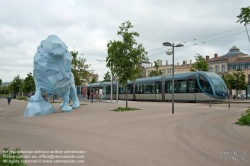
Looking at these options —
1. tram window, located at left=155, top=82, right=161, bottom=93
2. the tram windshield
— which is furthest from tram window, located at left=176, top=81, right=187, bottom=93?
tram window, located at left=155, top=82, right=161, bottom=93

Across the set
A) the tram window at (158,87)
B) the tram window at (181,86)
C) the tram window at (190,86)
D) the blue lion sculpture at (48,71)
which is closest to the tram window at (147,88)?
the tram window at (158,87)

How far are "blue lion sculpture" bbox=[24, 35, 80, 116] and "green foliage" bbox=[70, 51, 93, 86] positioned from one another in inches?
538

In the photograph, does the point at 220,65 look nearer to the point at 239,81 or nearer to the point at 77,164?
the point at 239,81

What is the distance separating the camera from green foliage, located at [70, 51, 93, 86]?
30812 mm

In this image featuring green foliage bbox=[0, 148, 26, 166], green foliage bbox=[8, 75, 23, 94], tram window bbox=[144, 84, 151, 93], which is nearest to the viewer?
green foliage bbox=[0, 148, 26, 166]

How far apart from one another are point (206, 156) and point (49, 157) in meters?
3.74

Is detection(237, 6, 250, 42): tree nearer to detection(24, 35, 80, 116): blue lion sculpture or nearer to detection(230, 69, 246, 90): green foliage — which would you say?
detection(24, 35, 80, 116): blue lion sculpture

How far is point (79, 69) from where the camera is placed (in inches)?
1233

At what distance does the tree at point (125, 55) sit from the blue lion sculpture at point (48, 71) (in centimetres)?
356

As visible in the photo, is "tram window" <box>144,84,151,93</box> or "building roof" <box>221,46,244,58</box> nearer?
"tram window" <box>144,84,151,93</box>

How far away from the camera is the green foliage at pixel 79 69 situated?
101ft

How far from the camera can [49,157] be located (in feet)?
20.2

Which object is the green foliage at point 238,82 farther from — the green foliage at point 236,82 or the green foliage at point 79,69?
the green foliage at point 79,69

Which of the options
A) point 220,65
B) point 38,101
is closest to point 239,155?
point 38,101
